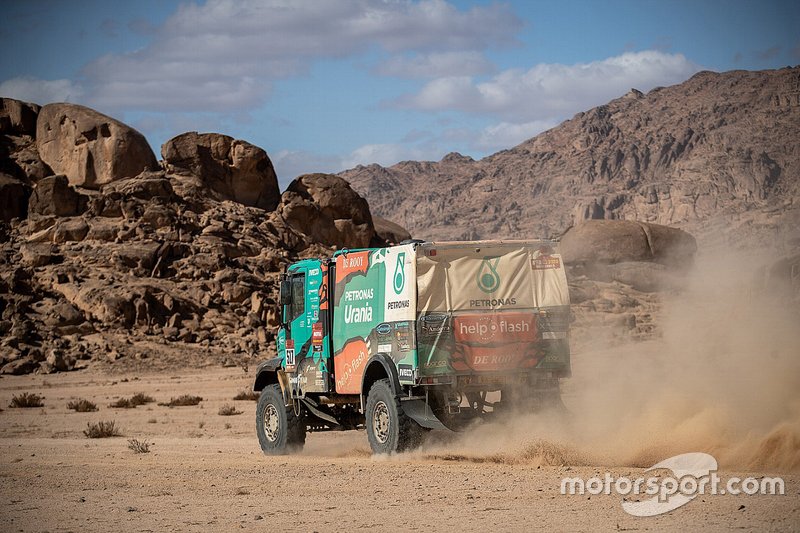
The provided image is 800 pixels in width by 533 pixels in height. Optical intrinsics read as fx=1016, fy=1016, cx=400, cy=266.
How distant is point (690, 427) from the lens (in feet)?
47.9

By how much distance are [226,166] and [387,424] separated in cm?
5778

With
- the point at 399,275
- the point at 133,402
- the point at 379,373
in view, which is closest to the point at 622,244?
the point at 133,402

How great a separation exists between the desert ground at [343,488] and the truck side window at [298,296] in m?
2.48

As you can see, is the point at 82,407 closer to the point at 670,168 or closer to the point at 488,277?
the point at 488,277

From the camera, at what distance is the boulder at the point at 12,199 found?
62406 millimetres

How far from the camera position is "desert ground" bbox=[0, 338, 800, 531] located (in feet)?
32.7

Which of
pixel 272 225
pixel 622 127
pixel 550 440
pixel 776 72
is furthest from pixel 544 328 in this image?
pixel 622 127

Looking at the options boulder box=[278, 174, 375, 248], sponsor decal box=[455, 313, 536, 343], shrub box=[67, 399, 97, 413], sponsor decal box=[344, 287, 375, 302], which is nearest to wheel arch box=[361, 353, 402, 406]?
sponsor decal box=[344, 287, 375, 302]

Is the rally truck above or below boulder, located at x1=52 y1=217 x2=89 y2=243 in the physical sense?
below

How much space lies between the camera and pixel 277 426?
1803 cm

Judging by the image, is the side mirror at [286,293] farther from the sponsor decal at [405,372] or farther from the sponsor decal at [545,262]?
the sponsor decal at [545,262]

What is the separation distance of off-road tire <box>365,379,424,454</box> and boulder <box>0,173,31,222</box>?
5295 cm

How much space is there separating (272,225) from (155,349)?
18.9 meters

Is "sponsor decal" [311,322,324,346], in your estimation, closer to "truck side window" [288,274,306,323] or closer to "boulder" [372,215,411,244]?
"truck side window" [288,274,306,323]
